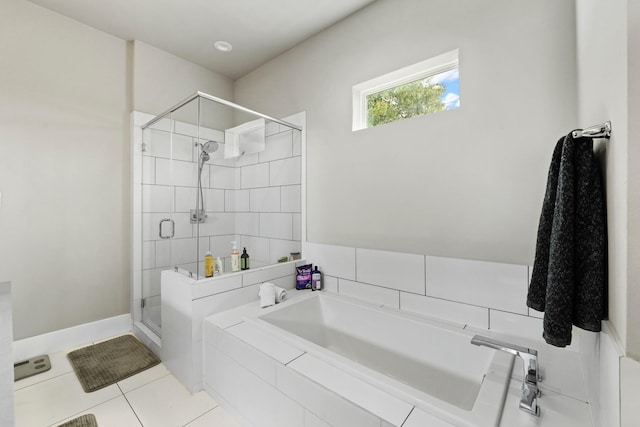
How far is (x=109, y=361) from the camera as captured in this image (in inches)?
79.7

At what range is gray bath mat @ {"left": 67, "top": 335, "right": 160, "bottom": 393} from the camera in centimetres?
182

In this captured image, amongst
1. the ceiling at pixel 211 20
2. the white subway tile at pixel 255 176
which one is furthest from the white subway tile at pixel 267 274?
the ceiling at pixel 211 20

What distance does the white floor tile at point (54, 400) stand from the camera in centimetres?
151

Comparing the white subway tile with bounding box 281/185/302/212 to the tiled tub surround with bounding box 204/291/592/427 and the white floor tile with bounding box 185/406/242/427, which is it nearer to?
the tiled tub surround with bounding box 204/291/592/427

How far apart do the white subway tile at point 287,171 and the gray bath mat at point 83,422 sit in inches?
72.9

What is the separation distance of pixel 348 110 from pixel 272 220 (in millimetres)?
1088

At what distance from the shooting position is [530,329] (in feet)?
4.66

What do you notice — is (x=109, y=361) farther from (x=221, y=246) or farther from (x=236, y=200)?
(x=236, y=200)

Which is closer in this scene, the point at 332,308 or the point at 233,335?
the point at 233,335

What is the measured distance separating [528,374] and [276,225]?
1.86 meters

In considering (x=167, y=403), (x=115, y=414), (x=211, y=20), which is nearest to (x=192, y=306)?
(x=167, y=403)

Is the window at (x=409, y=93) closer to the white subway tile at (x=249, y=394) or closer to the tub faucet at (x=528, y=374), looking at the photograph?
the tub faucet at (x=528, y=374)

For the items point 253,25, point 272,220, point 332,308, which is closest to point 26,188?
point 272,220

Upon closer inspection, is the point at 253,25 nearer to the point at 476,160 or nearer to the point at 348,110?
the point at 348,110
